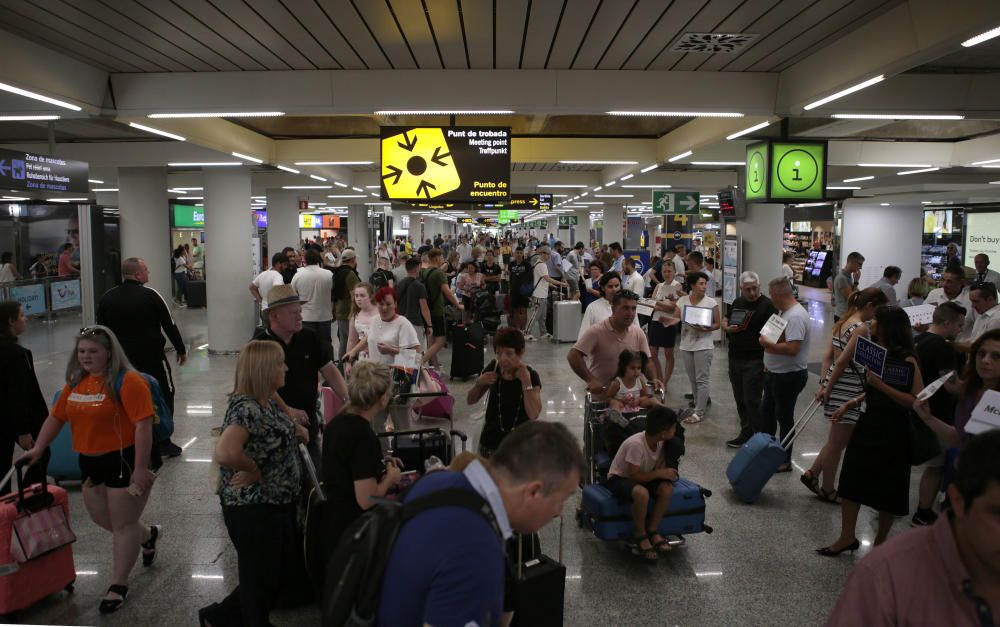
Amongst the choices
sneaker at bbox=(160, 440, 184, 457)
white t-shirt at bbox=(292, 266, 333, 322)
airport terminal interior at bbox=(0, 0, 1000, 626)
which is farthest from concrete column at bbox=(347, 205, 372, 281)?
sneaker at bbox=(160, 440, 184, 457)

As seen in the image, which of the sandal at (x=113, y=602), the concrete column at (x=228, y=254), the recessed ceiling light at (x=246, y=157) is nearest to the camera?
the sandal at (x=113, y=602)

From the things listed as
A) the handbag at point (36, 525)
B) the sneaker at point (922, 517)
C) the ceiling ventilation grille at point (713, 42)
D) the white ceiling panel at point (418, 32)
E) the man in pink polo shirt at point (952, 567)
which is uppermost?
the white ceiling panel at point (418, 32)

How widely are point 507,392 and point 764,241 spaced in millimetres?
10008

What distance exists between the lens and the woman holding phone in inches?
348

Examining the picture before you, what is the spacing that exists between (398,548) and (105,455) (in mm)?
3256

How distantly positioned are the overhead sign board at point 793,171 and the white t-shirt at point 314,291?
5981 mm

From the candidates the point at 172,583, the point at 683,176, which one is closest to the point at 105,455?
the point at 172,583

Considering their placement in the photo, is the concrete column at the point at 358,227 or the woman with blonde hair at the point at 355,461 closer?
the woman with blonde hair at the point at 355,461

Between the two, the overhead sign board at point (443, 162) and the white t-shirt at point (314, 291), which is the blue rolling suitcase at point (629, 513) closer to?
the overhead sign board at point (443, 162)

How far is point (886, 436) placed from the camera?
4906 millimetres

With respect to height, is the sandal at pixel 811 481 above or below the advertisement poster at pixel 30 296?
below

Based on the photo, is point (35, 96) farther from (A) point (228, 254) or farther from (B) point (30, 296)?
(A) point (228, 254)

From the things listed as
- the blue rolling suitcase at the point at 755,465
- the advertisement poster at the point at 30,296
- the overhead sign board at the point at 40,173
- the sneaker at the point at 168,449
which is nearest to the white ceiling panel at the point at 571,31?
the blue rolling suitcase at the point at 755,465

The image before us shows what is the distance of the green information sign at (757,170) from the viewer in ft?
27.8
